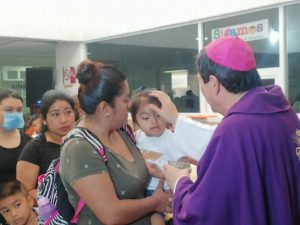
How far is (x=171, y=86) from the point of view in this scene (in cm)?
670

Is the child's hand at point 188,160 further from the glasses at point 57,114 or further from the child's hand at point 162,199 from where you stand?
the glasses at point 57,114

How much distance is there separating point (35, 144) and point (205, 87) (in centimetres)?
144

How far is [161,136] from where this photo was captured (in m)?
2.26

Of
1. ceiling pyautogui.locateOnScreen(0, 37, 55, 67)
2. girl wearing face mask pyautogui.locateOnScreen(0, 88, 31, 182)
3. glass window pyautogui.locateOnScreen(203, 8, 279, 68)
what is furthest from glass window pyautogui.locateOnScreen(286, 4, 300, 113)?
ceiling pyautogui.locateOnScreen(0, 37, 55, 67)

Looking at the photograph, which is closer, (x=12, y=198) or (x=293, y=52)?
(x=12, y=198)

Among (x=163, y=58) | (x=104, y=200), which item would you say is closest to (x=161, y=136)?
(x=104, y=200)

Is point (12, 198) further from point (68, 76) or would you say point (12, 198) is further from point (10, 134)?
point (68, 76)

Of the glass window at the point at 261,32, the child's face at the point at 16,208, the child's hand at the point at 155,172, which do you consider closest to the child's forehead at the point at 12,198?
the child's face at the point at 16,208

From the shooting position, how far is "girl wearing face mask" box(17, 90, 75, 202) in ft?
7.86

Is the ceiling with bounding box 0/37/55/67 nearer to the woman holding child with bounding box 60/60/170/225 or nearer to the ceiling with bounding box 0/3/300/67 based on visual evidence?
the ceiling with bounding box 0/3/300/67

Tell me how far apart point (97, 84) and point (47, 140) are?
1.08 meters

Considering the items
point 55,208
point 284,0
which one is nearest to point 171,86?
point 284,0

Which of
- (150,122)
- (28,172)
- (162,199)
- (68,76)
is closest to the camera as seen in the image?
(162,199)

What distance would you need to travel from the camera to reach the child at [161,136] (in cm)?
179
